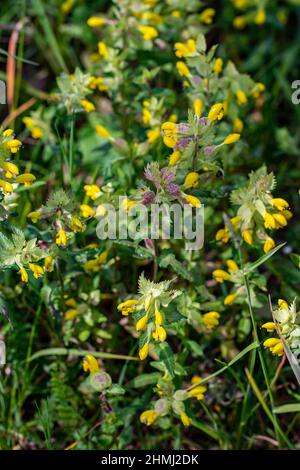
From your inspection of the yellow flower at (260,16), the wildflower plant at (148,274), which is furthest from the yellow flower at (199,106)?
the yellow flower at (260,16)

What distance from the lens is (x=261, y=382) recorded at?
222cm

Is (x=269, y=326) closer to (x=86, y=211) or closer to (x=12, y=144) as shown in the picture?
(x=86, y=211)

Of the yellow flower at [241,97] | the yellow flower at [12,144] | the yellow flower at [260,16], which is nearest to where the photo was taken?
the yellow flower at [12,144]

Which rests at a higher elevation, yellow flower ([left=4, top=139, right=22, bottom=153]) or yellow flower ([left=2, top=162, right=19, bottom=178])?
yellow flower ([left=4, top=139, right=22, bottom=153])

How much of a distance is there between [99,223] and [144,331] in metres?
0.43

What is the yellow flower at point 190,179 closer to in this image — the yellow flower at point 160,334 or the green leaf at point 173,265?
the green leaf at point 173,265

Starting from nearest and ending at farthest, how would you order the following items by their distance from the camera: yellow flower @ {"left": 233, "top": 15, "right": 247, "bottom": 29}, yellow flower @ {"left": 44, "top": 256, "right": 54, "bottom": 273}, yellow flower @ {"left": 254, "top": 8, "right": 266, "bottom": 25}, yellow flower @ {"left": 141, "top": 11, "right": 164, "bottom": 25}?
1. yellow flower @ {"left": 44, "top": 256, "right": 54, "bottom": 273}
2. yellow flower @ {"left": 141, "top": 11, "right": 164, "bottom": 25}
3. yellow flower @ {"left": 254, "top": 8, "right": 266, "bottom": 25}
4. yellow flower @ {"left": 233, "top": 15, "right": 247, "bottom": 29}

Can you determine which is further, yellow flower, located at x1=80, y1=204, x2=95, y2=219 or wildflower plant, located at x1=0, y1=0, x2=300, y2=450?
yellow flower, located at x1=80, y1=204, x2=95, y2=219

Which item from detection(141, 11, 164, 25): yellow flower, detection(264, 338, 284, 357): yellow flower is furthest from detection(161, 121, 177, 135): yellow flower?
detection(141, 11, 164, 25): yellow flower

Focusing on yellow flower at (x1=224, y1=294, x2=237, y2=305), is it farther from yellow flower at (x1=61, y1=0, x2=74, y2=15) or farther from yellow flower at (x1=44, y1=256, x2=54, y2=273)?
yellow flower at (x1=61, y1=0, x2=74, y2=15)

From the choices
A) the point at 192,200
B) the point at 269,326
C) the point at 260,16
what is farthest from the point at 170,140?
the point at 260,16

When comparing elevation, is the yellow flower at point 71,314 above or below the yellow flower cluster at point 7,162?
below

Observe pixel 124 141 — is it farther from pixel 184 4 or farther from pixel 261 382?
pixel 261 382

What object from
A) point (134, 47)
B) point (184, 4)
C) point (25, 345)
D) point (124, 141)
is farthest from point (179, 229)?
point (184, 4)
